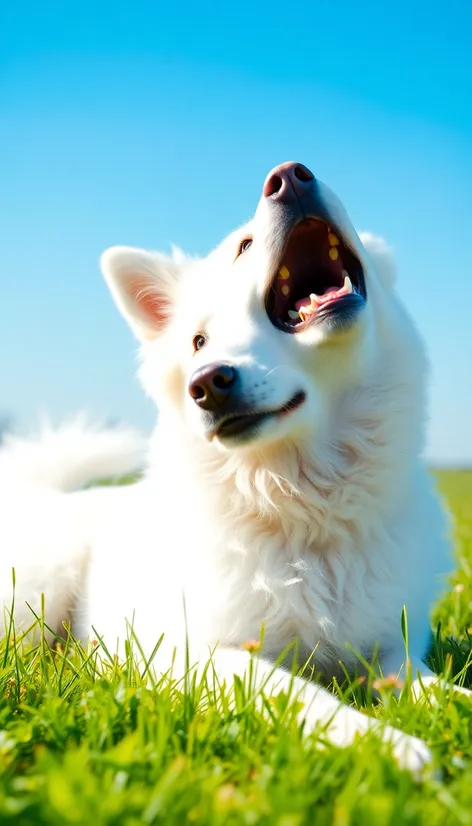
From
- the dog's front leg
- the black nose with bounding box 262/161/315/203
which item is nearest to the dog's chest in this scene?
the dog's front leg

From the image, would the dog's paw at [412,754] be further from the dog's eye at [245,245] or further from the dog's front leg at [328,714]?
the dog's eye at [245,245]

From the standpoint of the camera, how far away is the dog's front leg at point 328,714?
176cm

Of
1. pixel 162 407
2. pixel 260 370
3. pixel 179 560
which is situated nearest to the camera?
pixel 260 370

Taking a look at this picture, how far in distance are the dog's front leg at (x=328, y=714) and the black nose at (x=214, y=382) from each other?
3.17 feet

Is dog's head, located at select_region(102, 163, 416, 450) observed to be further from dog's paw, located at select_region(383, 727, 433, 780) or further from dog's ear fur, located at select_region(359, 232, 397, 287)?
dog's paw, located at select_region(383, 727, 433, 780)

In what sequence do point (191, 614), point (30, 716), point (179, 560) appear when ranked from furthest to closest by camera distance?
point (179, 560) → point (191, 614) → point (30, 716)

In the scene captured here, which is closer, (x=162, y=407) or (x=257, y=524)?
(x=257, y=524)

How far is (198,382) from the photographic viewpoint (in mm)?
2764

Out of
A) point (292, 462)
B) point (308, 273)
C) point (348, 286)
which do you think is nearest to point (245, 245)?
point (308, 273)

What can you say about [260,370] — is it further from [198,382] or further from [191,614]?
[191,614]

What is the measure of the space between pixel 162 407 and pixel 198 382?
761 mm

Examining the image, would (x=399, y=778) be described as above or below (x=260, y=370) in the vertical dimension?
below

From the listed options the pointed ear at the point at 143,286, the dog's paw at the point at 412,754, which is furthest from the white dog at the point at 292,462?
the dog's paw at the point at 412,754

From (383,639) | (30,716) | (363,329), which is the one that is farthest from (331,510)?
(30,716)
